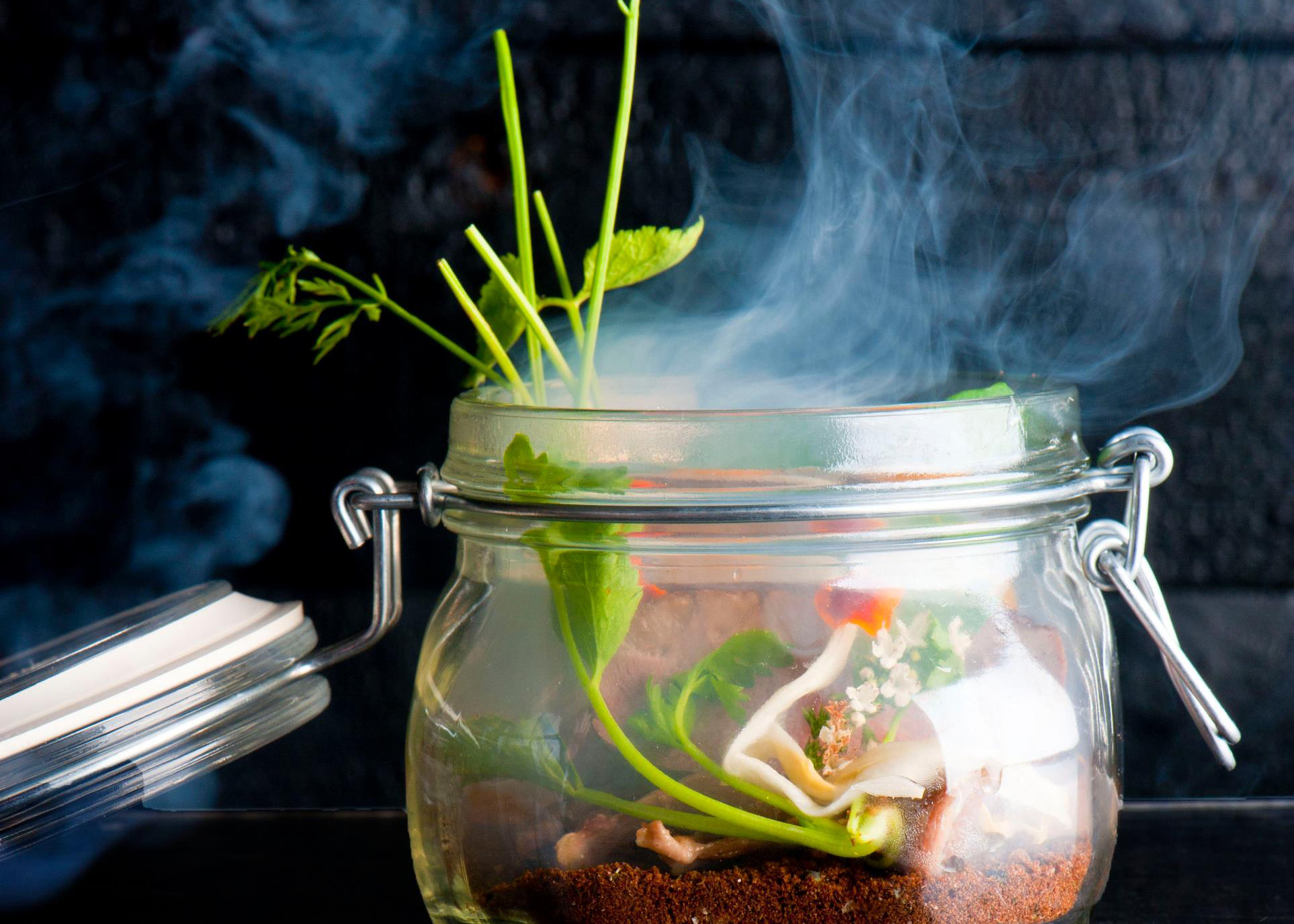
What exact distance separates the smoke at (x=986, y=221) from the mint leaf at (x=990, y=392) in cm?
17

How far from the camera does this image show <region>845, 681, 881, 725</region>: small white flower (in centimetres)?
40

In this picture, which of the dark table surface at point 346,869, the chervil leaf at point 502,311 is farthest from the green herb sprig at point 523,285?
the dark table surface at point 346,869

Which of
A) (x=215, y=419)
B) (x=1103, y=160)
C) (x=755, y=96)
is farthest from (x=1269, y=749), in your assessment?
(x=215, y=419)

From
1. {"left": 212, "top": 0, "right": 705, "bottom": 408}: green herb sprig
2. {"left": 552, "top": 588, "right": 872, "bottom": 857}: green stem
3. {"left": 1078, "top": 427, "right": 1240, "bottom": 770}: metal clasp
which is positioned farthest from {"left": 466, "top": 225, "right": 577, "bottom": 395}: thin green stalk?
{"left": 1078, "top": 427, "right": 1240, "bottom": 770}: metal clasp

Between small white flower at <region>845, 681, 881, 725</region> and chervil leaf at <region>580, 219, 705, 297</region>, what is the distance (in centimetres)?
21

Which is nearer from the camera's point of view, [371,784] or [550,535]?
[550,535]

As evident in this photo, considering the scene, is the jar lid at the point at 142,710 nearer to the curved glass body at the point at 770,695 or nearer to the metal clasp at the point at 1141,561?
the curved glass body at the point at 770,695

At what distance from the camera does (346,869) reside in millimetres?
625

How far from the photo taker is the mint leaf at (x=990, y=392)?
451 millimetres

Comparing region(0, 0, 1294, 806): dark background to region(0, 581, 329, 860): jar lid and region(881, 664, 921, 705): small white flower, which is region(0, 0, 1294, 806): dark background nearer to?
region(0, 581, 329, 860): jar lid

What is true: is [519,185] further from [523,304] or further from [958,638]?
[958,638]

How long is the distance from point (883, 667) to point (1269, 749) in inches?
17.7

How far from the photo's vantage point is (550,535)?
435mm

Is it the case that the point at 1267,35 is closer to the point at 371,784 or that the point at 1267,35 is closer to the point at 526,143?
the point at 526,143
